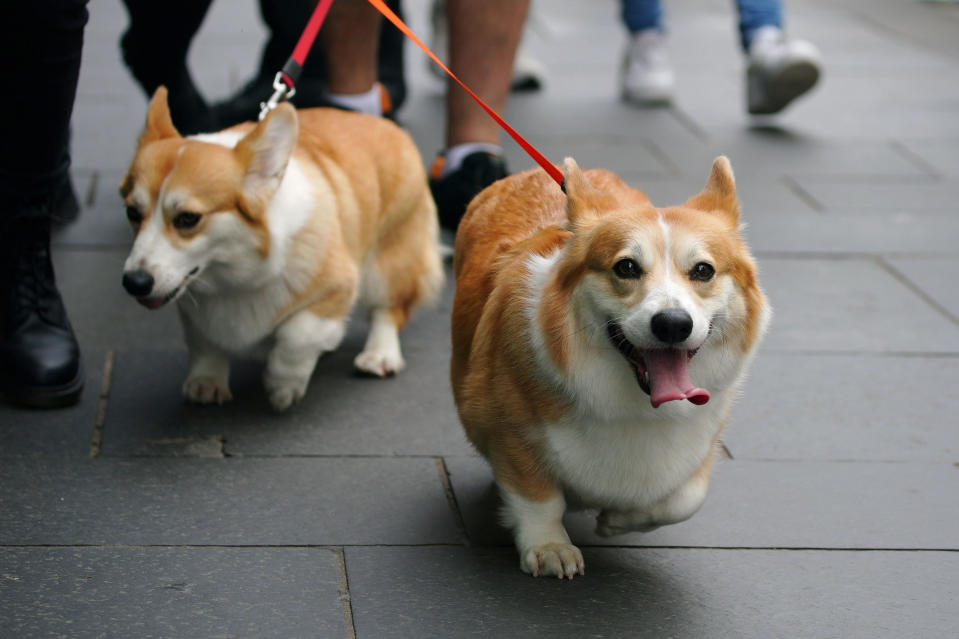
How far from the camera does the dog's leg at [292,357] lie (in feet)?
10.4

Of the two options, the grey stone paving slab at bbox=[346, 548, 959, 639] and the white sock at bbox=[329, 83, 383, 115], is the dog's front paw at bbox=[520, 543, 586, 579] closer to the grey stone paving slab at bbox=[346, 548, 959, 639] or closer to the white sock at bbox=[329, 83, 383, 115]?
the grey stone paving slab at bbox=[346, 548, 959, 639]

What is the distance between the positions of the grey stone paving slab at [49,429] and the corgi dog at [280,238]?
28 cm

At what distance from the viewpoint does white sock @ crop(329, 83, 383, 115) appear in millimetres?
4271

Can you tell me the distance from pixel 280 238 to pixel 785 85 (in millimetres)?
3632

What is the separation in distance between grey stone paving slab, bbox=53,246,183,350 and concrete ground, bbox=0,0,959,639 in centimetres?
1

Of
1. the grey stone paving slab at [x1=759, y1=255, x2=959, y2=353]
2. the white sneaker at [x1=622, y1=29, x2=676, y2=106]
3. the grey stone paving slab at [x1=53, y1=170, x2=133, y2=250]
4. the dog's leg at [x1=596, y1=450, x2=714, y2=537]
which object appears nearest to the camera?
the dog's leg at [x1=596, y1=450, x2=714, y2=537]

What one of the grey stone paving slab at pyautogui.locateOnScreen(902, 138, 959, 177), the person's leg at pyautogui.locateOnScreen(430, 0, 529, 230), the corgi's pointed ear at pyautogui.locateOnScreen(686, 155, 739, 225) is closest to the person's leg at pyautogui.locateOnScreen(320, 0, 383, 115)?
the person's leg at pyautogui.locateOnScreen(430, 0, 529, 230)

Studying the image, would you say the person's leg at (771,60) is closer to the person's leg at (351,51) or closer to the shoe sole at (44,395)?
the person's leg at (351,51)

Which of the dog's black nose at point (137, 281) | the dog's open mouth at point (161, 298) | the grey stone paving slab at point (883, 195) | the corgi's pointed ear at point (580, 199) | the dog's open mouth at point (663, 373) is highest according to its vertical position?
the corgi's pointed ear at point (580, 199)

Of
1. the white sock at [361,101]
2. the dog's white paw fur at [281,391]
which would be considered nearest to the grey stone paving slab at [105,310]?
the dog's white paw fur at [281,391]

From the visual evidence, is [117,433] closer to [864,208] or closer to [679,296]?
[679,296]

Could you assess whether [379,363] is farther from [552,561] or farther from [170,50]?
[170,50]

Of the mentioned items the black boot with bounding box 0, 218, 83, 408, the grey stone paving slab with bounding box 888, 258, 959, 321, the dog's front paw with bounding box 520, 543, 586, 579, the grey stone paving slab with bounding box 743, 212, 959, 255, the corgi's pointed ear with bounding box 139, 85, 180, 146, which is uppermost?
the corgi's pointed ear with bounding box 139, 85, 180, 146

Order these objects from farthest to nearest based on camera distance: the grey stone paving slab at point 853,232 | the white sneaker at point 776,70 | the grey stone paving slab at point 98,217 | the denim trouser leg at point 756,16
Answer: the denim trouser leg at point 756,16
the white sneaker at point 776,70
the grey stone paving slab at point 853,232
the grey stone paving slab at point 98,217
